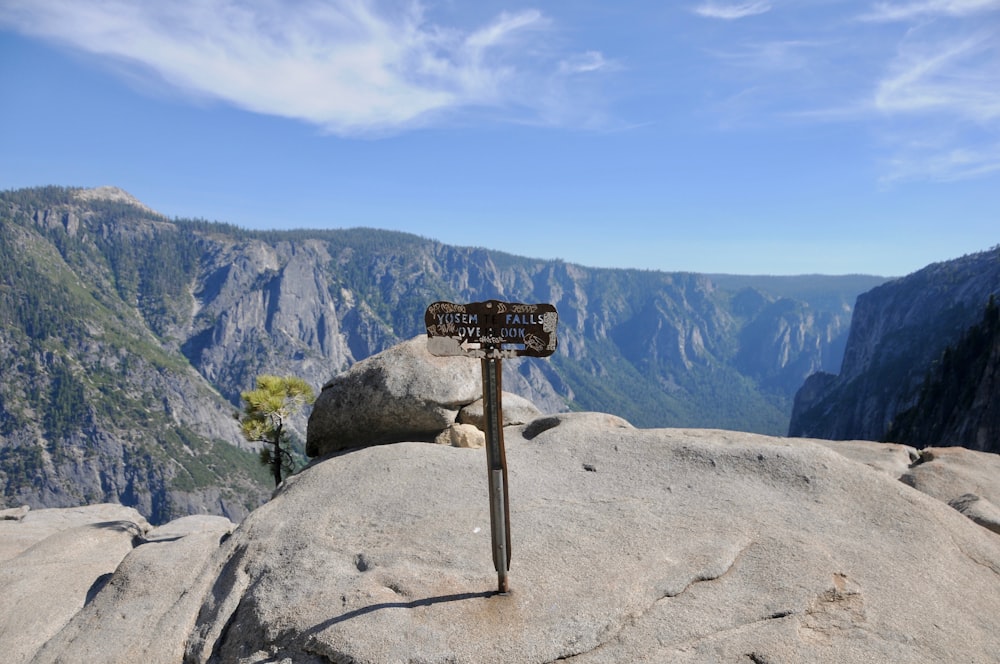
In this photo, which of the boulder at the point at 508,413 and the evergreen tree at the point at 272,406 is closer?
the boulder at the point at 508,413

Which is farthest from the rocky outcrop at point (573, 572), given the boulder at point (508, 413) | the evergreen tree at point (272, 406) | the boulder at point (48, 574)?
the evergreen tree at point (272, 406)

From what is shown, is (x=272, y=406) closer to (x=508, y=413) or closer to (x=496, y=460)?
(x=508, y=413)

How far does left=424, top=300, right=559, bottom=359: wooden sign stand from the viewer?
1188 cm

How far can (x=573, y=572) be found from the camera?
12328mm

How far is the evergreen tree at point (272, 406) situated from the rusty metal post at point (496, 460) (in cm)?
1751

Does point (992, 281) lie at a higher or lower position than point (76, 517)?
higher

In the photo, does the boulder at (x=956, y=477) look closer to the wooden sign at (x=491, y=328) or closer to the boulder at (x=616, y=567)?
the boulder at (x=616, y=567)

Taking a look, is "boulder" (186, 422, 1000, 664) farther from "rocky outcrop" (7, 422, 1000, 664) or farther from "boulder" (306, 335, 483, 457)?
"boulder" (306, 335, 483, 457)

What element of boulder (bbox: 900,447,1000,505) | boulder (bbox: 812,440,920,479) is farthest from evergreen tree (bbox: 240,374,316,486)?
boulder (bbox: 900,447,1000,505)

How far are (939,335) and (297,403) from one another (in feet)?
580

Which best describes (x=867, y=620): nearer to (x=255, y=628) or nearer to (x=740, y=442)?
(x=740, y=442)

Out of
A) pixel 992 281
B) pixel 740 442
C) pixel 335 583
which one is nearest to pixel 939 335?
pixel 992 281

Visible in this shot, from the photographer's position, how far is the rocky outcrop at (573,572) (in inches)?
424

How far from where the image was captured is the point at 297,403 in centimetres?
2923
